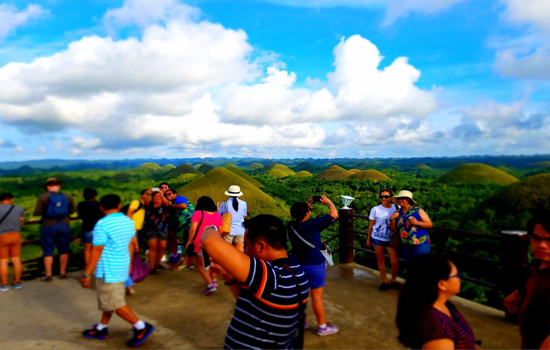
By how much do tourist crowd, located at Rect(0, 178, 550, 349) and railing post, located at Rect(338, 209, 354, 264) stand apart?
1.03m

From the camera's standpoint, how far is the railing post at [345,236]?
19.7ft

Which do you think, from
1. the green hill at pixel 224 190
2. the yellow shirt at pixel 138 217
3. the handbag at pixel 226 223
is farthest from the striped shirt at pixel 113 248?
the green hill at pixel 224 190

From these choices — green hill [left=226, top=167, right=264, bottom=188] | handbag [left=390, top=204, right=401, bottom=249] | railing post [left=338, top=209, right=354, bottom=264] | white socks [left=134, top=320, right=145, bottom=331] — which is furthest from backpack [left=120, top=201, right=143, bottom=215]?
green hill [left=226, top=167, right=264, bottom=188]

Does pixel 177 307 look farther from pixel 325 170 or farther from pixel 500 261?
pixel 325 170

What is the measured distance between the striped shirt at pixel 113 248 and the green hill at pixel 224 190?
20.2ft

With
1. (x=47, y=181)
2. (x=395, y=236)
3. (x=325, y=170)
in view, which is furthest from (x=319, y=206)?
(x=47, y=181)

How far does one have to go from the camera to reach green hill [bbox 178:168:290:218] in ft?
32.1

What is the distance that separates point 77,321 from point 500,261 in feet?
16.6

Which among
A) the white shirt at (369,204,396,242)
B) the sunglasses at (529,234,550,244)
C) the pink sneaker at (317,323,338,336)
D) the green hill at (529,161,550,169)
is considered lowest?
the pink sneaker at (317,323,338,336)

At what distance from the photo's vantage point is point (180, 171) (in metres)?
8.59

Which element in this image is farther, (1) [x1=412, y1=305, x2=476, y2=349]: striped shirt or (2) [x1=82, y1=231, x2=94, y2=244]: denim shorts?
(2) [x1=82, y1=231, x2=94, y2=244]: denim shorts

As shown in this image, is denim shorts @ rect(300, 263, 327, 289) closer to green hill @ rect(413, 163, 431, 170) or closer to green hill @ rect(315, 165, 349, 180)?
green hill @ rect(413, 163, 431, 170)

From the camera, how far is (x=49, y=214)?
4883 millimetres

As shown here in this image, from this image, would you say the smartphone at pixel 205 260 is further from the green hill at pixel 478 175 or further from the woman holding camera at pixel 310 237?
the green hill at pixel 478 175
